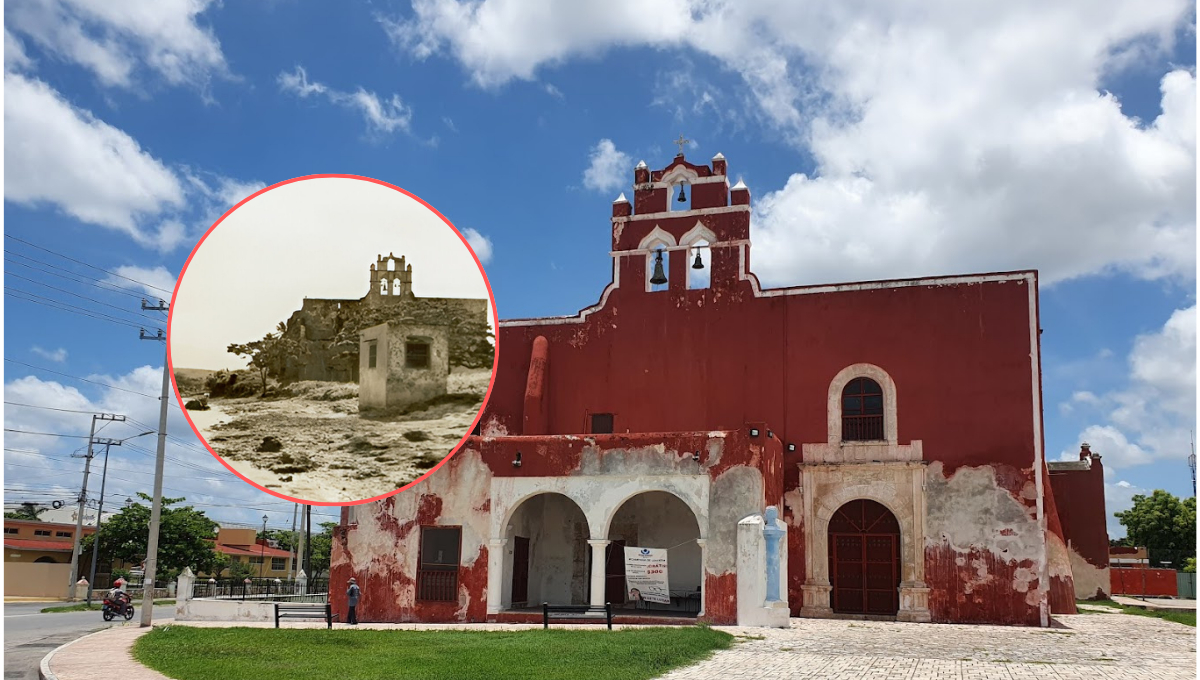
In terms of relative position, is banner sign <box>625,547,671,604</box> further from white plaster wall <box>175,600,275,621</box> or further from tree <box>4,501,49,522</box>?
tree <box>4,501,49,522</box>

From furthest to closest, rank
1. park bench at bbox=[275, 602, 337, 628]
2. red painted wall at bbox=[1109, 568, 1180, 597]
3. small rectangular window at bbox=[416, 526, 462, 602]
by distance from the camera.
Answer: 1. red painted wall at bbox=[1109, 568, 1180, 597]
2. small rectangular window at bbox=[416, 526, 462, 602]
3. park bench at bbox=[275, 602, 337, 628]

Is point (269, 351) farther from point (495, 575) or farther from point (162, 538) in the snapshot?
point (162, 538)

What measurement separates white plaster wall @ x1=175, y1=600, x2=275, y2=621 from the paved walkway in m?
0.72

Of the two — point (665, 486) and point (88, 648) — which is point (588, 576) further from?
point (88, 648)

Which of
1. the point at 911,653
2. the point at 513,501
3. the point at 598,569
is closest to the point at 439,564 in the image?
the point at 513,501

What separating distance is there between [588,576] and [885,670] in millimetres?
11338

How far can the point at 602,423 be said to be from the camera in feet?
80.9

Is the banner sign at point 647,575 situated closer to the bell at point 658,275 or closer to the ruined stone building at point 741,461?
the ruined stone building at point 741,461

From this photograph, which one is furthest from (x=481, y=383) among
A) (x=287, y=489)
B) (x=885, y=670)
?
(x=885, y=670)

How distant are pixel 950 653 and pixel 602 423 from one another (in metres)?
12.0

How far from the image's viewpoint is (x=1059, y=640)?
16.5 metres

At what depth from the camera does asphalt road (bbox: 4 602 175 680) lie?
13.5m

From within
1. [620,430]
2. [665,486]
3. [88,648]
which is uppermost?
[620,430]

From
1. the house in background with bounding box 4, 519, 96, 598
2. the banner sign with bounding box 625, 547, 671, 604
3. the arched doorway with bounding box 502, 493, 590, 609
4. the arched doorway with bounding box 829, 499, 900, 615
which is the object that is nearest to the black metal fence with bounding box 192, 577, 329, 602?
the arched doorway with bounding box 502, 493, 590, 609
